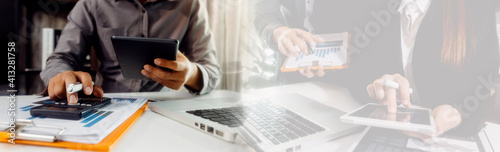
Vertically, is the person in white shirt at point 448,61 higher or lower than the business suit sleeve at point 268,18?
lower

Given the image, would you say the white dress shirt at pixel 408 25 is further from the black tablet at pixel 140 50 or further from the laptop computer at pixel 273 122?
the black tablet at pixel 140 50

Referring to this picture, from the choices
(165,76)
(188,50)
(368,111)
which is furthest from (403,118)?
(188,50)

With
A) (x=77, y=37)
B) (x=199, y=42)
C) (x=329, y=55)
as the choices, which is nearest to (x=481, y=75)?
(x=329, y=55)

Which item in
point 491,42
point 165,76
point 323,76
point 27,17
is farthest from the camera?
point 27,17

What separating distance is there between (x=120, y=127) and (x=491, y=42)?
0.45m

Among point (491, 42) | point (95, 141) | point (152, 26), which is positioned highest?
point (152, 26)

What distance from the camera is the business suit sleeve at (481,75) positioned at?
228 millimetres

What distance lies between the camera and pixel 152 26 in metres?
0.95

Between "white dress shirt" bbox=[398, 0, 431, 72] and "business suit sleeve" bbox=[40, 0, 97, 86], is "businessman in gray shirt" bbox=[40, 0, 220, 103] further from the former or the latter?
"white dress shirt" bbox=[398, 0, 431, 72]

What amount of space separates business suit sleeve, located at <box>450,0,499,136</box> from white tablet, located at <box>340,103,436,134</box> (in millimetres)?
25

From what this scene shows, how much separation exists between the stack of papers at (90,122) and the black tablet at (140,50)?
0.10 meters

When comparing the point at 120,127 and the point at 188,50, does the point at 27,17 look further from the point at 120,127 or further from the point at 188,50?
the point at 120,127

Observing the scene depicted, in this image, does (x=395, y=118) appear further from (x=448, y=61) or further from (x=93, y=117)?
(x=93, y=117)

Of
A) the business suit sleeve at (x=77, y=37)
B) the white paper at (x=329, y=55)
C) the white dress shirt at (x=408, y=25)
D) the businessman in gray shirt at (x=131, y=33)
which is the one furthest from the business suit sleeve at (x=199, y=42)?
the white dress shirt at (x=408, y=25)
